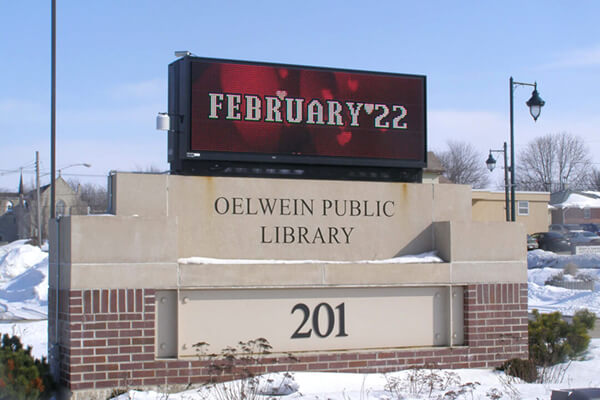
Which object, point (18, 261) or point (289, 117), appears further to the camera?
point (18, 261)

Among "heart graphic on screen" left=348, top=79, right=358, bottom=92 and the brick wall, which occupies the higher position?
"heart graphic on screen" left=348, top=79, right=358, bottom=92

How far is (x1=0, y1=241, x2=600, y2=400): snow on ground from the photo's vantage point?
8047 mm

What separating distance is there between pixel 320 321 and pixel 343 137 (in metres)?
2.38

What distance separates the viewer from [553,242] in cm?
4653

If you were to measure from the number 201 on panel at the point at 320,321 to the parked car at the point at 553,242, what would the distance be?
133 feet

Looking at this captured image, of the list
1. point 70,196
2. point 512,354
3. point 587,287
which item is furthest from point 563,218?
point 512,354

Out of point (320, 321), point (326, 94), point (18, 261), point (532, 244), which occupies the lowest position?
point (18, 261)

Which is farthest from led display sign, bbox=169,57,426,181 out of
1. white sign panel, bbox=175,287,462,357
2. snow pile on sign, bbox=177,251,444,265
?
white sign panel, bbox=175,287,462,357

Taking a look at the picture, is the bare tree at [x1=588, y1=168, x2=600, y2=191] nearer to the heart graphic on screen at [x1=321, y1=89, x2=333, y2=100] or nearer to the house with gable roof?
the house with gable roof

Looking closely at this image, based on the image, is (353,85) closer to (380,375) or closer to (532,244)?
(380,375)

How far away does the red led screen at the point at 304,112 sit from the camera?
8.86 metres

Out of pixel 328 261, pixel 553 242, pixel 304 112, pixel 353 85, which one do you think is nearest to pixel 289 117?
pixel 304 112

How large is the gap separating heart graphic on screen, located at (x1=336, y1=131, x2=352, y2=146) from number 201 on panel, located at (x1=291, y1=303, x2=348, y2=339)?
6.82 feet

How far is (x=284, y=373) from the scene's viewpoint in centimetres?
851
